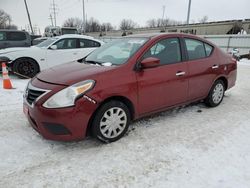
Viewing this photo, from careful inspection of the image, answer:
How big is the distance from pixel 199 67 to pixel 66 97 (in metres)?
2.66

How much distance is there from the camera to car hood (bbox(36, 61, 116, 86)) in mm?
2975

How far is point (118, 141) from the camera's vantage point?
10.9 feet

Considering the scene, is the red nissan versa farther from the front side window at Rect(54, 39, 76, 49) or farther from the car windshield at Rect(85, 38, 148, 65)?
the front side window at Rect(54, 39, 76, 49)

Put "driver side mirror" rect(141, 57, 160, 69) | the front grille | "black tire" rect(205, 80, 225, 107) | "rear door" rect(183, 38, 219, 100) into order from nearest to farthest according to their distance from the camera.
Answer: the front grille
"driver side mirror" rect(141, 57, 160, 69)
"rear door" rect(183, 38, 219, 100)
"black tire" rect(205, 80, 225, 107)

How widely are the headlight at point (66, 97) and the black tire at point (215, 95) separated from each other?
2.95m

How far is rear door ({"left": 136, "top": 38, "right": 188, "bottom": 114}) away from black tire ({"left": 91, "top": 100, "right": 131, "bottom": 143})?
332mm

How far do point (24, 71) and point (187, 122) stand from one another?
5.98 meters

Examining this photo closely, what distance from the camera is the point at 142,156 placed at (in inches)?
116

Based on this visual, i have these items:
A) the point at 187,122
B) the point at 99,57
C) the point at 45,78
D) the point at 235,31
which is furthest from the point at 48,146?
the point at 235,31

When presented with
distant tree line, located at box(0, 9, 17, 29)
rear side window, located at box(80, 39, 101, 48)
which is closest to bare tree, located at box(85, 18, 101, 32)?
distant tree line, located at box(0, 9, 17, 29)

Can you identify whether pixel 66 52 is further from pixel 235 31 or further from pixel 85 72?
pixel 235 31

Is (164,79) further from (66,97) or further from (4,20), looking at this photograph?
(4,20)

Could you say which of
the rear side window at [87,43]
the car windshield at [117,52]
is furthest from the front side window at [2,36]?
the car windshield at [117,52]

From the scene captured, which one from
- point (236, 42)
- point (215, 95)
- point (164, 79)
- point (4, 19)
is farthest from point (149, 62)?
point (4, 19)
